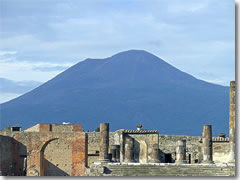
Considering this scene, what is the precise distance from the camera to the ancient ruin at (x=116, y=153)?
3447cm

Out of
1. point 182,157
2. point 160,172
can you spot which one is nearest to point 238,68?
point 160,172

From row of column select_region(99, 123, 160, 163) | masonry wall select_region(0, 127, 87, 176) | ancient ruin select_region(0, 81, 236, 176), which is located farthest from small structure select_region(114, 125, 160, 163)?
row of column select_region(99, 123, 160, 163)

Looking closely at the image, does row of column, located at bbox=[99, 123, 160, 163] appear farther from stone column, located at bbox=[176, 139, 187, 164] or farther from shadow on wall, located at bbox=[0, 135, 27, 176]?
shadow on wall, located at bbox=[0, 135, 27, 176]

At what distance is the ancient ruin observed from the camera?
113 feet

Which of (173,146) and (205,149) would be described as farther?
(173,146)

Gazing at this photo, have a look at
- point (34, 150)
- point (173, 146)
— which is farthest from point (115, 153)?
point (173, 146)

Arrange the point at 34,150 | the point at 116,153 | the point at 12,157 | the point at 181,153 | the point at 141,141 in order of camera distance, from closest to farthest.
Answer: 1. the point at 181,153
2. the point at 116,153
3. the point at 34,150
4. the point at 12,157
5. the point at 141,141

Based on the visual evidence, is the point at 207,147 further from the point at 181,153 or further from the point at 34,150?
the point at 34,150

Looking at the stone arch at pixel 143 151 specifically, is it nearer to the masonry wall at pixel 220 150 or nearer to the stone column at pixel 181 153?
the masonry wall at pixel 220 150

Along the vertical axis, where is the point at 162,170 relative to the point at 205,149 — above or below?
below

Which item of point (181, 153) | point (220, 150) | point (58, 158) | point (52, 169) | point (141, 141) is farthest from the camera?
point (58, 158)

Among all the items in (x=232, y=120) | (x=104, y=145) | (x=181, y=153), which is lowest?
(x=181, y=153)

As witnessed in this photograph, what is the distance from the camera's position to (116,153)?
4122 centimetres

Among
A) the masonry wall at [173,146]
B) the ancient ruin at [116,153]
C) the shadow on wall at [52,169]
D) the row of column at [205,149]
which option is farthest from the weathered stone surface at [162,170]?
the shadow on wall at [52,169]
